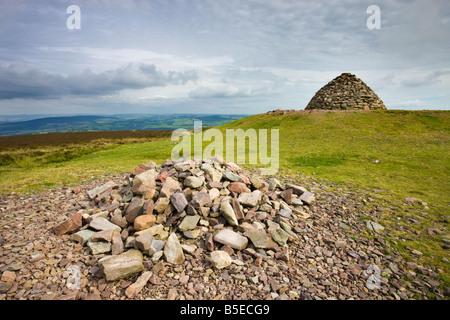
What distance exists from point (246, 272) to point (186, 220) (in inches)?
105

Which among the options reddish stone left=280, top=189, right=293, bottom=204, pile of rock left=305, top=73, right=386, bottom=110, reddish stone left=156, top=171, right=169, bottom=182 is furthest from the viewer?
pile of rock left=305, top=73, right=386, bottom=110

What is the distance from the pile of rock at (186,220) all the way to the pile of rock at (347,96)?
40719 mm

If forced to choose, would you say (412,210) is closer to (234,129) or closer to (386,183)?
(386,183)

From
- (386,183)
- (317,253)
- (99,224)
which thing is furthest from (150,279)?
(386,183)

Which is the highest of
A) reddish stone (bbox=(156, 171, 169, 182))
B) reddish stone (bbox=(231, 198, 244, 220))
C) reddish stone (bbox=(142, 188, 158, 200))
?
reddish stone (bbox=(156, 171, 169, 182))

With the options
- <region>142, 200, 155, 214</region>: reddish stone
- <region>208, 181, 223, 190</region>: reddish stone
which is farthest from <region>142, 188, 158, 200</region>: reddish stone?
<region>208, 181, 223, 190</region>: reddish stone

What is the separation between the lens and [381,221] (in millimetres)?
8000

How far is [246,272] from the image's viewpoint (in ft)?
18.8

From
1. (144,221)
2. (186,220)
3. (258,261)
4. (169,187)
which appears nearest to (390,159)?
(258,261)

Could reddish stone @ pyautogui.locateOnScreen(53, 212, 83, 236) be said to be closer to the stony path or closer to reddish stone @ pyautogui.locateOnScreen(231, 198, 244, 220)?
the stony path

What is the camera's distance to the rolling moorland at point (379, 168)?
773 centimetres

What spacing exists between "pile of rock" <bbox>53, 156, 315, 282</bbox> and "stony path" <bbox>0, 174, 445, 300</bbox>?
0.24 metres

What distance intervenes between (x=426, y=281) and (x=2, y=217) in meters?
15.0

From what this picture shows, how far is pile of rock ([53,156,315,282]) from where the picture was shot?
630 cm
